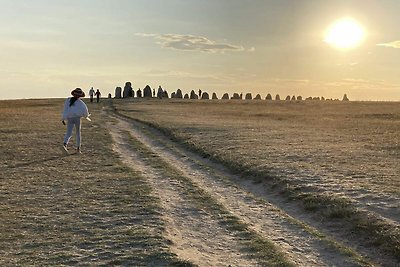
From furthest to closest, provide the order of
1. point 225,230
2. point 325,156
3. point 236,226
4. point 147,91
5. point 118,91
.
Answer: point 147,91
point 118,91
point 325,156
point 236,226
point 225,230

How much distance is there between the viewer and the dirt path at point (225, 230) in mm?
8953

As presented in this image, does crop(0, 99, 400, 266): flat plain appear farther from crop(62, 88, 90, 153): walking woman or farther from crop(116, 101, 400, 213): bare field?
crop(62, 88, 90, 153): walking woman

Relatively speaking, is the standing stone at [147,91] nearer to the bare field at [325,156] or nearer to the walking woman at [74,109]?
the bare field at [325,156]

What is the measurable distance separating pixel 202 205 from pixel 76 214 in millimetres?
3317

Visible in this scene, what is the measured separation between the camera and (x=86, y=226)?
10547mm

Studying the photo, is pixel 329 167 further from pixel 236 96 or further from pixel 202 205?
pixel 236 96

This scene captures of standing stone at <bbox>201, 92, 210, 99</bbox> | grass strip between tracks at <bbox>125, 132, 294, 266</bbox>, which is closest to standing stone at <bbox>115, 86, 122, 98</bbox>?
standing stone at <bbox>201, 92, 210, 99</bbox>

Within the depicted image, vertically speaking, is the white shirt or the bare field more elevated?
the white shirt

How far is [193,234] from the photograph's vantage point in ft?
33.5

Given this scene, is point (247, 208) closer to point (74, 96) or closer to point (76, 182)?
point (76, 182)

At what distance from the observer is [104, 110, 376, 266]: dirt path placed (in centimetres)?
895

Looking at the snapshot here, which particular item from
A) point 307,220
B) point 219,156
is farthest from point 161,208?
point 219,156

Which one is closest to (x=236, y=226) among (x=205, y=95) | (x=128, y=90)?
(x=128, y=90)

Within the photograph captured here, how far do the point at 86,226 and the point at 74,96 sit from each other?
12.4m
